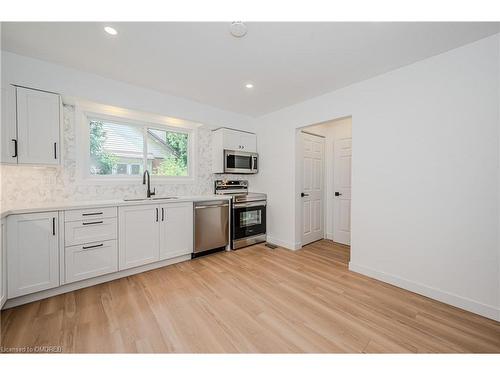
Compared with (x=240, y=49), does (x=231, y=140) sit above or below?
below

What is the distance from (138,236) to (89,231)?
0.52 meters

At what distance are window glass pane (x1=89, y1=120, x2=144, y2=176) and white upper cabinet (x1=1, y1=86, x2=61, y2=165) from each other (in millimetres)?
584

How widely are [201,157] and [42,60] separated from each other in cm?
228

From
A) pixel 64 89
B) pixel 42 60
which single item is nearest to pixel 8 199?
pixel 64 89

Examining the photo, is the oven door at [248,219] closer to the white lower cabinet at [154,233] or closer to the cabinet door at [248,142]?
the white lower cabinet at [154,233]

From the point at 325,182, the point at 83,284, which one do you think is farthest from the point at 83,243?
the point at 325,182

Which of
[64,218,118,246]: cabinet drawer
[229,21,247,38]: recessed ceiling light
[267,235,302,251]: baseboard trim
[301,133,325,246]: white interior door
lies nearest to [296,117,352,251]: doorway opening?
[301,133,325,246]: white interior door

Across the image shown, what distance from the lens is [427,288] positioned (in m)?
2.16

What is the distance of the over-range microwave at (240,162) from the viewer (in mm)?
3758

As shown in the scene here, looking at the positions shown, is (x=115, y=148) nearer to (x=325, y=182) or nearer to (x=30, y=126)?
(x=30, y=126)

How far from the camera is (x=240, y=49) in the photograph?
2033 mm

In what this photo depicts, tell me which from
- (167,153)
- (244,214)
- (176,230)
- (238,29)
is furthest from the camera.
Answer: (244,214)

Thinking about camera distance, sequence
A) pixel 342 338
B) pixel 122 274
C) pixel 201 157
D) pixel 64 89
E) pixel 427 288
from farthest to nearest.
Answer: pixel 201 157
pixel 122 274
pixel 64 89
pixel 427 288
pixel 342 338
